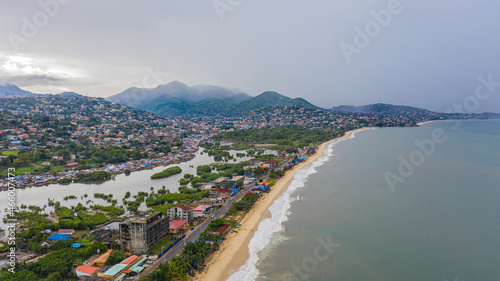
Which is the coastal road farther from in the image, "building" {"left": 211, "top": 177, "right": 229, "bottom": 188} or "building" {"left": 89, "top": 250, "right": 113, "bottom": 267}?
"building" {"left": 89, "top": 250, "right": 113, "bottom": 267}

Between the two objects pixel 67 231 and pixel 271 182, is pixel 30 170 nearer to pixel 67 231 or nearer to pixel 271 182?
pixel 67 231

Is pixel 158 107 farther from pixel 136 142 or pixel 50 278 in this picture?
pixel 50 278

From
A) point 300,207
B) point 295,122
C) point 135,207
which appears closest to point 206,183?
point 135,207

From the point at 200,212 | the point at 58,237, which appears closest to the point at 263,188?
the point at 200,212

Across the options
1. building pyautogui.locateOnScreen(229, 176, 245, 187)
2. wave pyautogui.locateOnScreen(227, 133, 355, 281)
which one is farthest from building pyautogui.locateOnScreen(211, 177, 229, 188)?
wave pyautogui.locateOnScreen(227, 133, 355, 281)

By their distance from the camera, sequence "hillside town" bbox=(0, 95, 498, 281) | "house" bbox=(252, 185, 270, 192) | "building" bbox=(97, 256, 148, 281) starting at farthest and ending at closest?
"house" bbox=(252, 185, 270, 192)
"hillside town" bbox=(0, 95, 498, 281)
"building" bbox=(97, 256, 148, 281)

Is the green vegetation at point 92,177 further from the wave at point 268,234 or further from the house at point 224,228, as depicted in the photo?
the house at point 224,228
